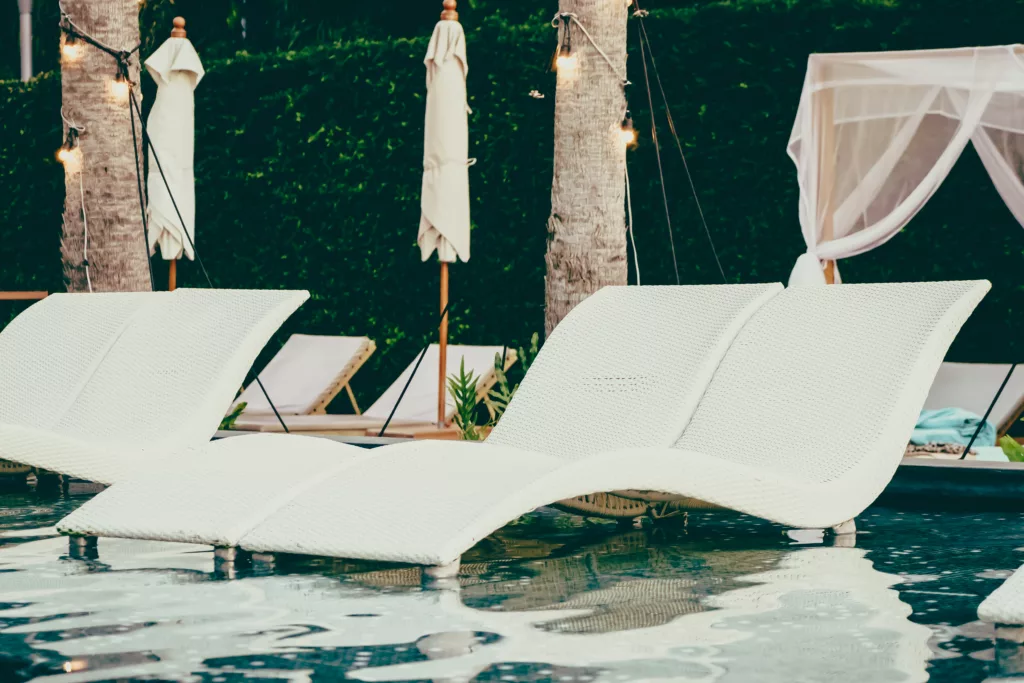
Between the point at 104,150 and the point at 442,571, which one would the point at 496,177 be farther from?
the point at 442,571

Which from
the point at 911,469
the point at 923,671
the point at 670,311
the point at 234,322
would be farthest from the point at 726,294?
the point at 923,671

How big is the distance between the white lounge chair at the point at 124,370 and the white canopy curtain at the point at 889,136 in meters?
3.33

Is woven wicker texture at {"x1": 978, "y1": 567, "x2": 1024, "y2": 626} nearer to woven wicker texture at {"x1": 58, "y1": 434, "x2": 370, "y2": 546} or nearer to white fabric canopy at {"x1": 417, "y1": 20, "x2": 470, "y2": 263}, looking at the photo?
woven wicker texture at {"x1": 58, "y1": 434, "x2": 370, "y2": 546}

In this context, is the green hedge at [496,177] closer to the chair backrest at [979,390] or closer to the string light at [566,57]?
the chair backrest at [979,390]

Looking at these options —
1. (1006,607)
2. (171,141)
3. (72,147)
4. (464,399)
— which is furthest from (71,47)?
(1006,607)

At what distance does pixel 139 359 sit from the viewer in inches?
241

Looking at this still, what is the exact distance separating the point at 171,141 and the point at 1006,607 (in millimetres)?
6743

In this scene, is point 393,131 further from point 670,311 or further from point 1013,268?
point 670,311

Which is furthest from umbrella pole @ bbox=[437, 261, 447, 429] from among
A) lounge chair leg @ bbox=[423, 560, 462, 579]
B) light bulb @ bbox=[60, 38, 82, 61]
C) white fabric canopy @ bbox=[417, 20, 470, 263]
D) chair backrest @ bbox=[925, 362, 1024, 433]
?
lounge chair leg @ bbox=[423, 560, 462, 579]

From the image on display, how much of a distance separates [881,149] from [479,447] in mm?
4318

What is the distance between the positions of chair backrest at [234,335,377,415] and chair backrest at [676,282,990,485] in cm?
523

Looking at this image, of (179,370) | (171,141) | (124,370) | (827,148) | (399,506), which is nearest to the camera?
(399,506)

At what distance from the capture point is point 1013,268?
27.5 ft

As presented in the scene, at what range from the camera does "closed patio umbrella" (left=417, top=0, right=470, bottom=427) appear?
26.7ft
